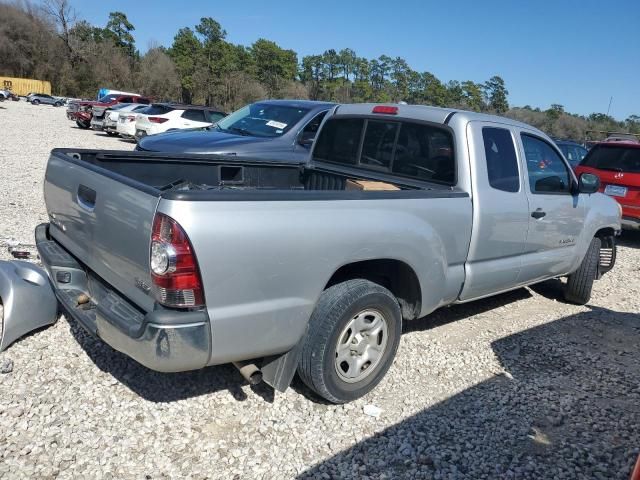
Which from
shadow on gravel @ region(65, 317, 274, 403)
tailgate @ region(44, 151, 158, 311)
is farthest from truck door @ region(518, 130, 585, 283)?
tailgate @ region(44, 151, 158, 311)

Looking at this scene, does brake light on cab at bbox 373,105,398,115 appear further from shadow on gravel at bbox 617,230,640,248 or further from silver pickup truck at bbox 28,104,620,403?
shadow on gravel at bbox 617,230,640,248

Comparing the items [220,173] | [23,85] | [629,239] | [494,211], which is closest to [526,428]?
[494,211]

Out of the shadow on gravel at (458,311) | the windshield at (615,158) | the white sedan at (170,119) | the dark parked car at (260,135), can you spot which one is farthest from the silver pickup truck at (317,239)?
the white sedan at (170,119)

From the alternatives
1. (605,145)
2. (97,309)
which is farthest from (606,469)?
(605,145)

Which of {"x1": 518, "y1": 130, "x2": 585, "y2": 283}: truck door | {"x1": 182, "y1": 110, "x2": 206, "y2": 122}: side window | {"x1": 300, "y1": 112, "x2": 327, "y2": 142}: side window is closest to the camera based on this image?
{"x1": 518, "y1": 130, "x2": 585, "y2": 283}: truck door

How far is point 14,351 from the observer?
3.60m

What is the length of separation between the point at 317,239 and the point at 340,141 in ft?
7.20

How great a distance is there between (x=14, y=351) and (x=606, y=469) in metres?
3.86

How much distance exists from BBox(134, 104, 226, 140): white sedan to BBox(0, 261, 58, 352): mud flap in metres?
12.2

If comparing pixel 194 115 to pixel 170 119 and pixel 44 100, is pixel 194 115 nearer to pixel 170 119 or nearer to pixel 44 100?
pixel 170 119

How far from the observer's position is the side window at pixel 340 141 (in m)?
4.63

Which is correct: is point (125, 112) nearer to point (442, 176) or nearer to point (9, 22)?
point (442, 176)

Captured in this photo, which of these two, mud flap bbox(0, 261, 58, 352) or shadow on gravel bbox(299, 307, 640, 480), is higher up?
mud flap bbox(0, 261, 58, 352)

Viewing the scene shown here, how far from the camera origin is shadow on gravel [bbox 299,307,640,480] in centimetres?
287
